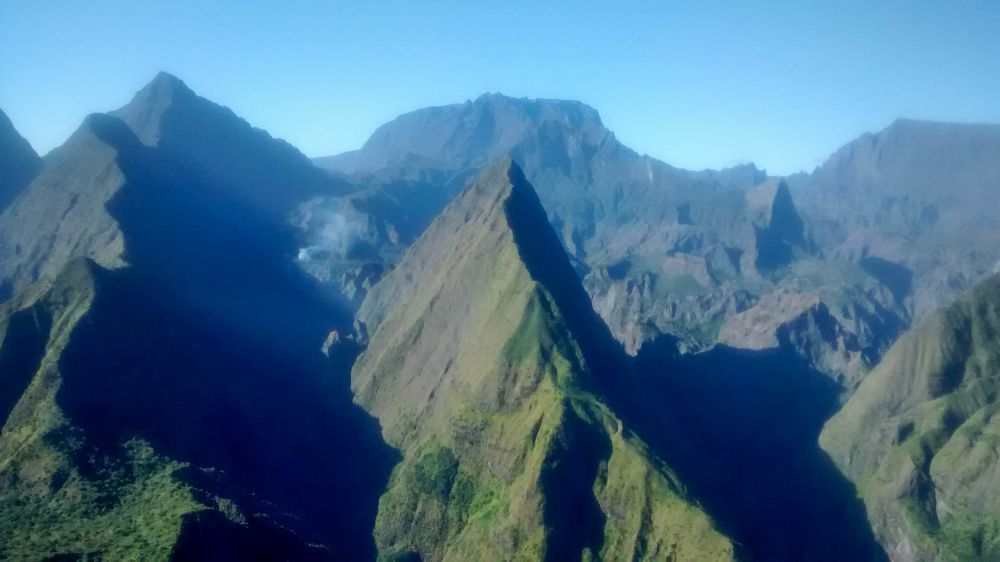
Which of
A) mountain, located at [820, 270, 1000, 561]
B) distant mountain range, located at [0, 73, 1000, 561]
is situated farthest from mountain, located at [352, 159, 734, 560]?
mountain, located at [820, 270, 1000, 561]

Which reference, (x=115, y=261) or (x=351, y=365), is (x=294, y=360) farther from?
(x=115, y=261)

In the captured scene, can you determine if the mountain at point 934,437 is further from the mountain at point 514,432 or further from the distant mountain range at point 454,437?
the mountain at point 514,432

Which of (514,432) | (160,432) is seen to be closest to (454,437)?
(514,432)

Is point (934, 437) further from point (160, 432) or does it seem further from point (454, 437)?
→ point (160, 432)

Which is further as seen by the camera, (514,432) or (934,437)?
(934,437)

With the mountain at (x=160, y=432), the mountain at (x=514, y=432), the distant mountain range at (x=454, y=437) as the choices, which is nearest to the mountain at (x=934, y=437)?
the distant mountain range at (x=454, y=437)
